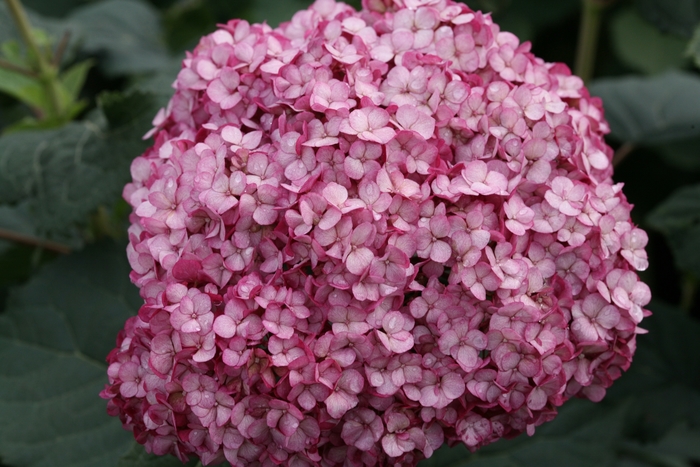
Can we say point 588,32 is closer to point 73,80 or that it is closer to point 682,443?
point 682,443

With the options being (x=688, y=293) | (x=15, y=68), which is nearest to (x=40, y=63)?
(x=15, y=68)

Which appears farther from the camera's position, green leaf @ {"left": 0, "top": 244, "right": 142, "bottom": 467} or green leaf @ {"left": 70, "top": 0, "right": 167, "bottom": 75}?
green leaf @ {"left": 70, "top": 0, "right": 167, "bottom": 75}

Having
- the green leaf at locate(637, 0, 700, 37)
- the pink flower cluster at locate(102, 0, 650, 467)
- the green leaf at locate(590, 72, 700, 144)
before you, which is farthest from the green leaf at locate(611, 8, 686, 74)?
the pink flower cluster at locate(102, 0, 650, 467)

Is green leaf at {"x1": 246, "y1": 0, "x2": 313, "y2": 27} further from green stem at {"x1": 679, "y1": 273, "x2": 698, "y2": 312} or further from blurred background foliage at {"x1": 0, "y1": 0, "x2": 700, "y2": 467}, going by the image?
green stem at {"x1": 679, "y1": 273, "x2": 698, "y2": 312}

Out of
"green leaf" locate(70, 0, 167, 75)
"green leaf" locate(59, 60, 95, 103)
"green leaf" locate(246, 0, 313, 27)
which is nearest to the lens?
"green leaf" locate(59, 60, 95, 103)

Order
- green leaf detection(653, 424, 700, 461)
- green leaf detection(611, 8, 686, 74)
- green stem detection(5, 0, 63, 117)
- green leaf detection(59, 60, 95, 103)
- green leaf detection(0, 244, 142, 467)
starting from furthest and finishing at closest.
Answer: green leaf detection(611, 8, 686, 74)
green leaf detection(653, 424, 700, 461)
green leaf detection(59, 60, 95, 103)
green stem detection(5, 0, 63, 117)
green leaf detection(0, 244, 142, 467)

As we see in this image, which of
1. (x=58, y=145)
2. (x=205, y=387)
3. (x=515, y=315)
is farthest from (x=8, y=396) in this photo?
(x=515, y=315)

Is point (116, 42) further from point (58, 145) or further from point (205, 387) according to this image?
point (205, 387)
